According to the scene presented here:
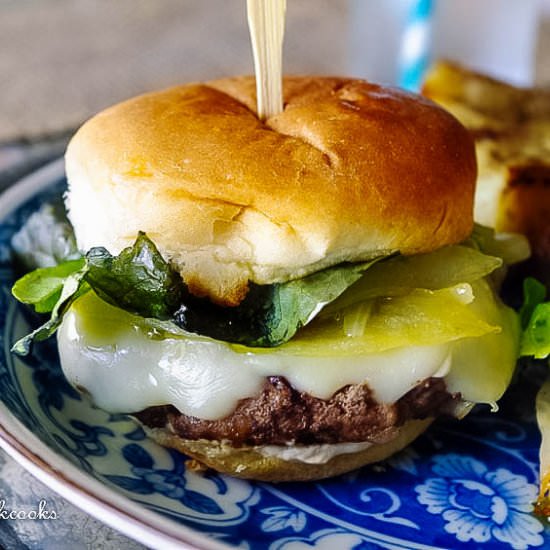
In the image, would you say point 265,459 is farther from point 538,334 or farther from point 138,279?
point 538,334

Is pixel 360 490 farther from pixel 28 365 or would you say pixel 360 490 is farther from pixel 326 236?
pixel 28 365

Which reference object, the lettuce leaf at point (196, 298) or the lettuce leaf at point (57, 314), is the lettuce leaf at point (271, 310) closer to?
the lettuce leaf at point (196, 298)

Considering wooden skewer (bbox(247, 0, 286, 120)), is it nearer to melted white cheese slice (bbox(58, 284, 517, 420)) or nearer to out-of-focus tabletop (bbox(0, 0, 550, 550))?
melted white cheese slice (bbox(58, 284, 517, 420))

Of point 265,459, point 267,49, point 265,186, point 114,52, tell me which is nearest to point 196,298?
point 265,186

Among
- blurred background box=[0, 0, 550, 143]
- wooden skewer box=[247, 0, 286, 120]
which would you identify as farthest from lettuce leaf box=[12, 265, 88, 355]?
blurred background box=[0, 0, 550, 143]

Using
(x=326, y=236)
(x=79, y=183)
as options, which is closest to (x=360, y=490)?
(x=326, y=236)

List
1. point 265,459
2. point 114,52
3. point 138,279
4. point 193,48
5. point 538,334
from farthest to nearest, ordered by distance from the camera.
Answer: point 193,48, point 114,52, point 538,334, point 265,459, point 138,279
